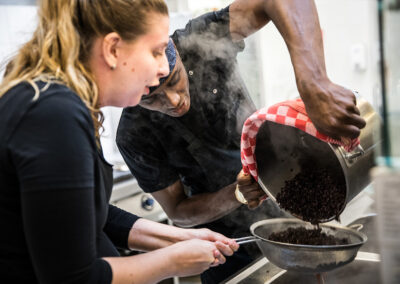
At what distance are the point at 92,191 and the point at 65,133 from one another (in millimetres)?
112

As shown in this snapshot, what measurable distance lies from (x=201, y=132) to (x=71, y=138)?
85 cm

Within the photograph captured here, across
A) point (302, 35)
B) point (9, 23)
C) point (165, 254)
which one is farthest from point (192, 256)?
point (9, 23)

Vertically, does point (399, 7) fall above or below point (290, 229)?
above

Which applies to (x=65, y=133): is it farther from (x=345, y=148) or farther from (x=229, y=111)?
(x=229, y=111)

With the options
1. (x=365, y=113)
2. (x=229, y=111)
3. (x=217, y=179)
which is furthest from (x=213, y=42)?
(x=365, y=113)

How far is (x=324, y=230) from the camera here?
1.21 metres

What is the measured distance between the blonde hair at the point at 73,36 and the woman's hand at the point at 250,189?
1.72 feet

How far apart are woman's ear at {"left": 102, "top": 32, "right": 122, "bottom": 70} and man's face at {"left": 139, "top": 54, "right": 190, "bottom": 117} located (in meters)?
0.41

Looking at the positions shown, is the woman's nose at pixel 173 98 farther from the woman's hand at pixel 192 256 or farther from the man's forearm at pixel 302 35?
the woman's hand at pixel 192 256

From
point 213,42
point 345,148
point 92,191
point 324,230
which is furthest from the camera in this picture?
point 213,42

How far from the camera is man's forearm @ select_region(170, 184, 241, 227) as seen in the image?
1.53m

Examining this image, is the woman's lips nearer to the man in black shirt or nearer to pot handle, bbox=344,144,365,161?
the man in black shirt

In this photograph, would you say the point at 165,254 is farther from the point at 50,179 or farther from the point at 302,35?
the point at 302,35

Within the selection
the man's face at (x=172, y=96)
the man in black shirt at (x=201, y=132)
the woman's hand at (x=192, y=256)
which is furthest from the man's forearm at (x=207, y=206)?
the woman's hand at (x=192, y=256)
